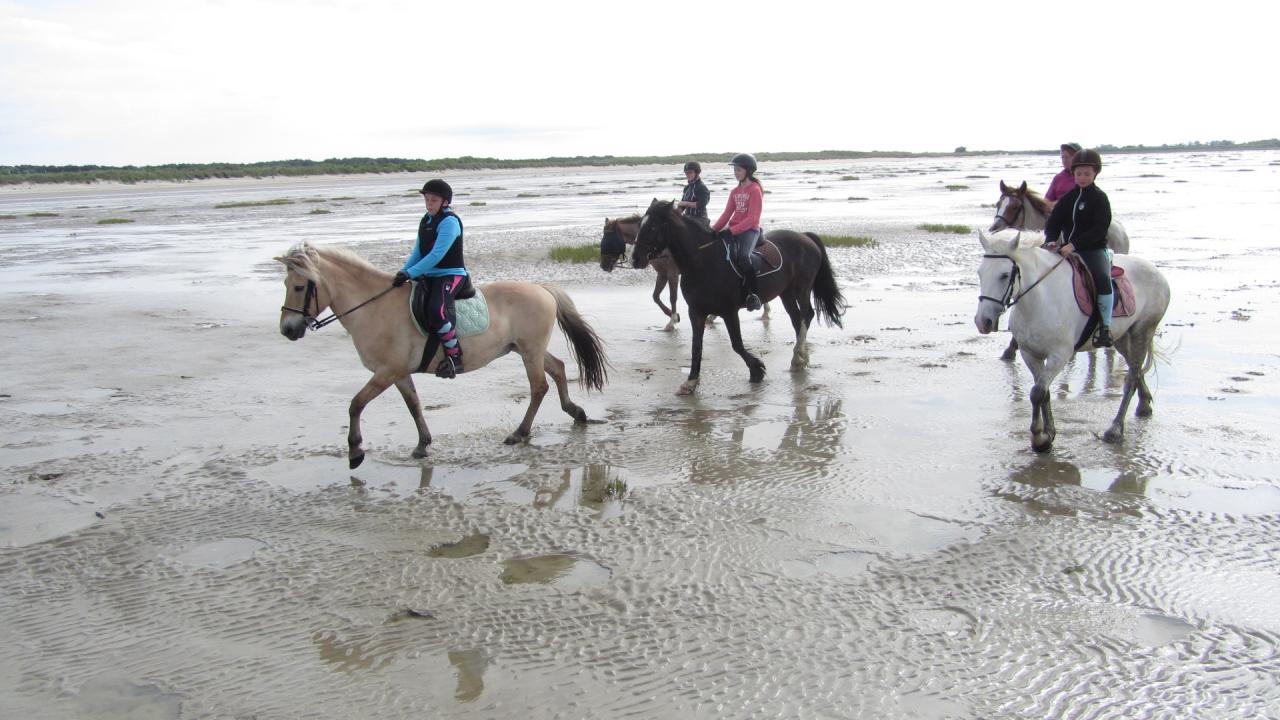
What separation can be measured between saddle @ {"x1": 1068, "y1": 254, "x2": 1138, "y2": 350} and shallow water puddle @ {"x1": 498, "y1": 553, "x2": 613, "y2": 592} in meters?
4.68

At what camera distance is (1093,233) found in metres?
7.20

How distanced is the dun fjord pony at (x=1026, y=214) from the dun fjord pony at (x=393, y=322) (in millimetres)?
5938

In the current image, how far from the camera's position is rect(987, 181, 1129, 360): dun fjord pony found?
1055cm

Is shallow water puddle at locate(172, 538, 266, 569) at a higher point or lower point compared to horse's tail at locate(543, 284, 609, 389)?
lower

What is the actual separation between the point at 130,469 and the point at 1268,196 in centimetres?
4113

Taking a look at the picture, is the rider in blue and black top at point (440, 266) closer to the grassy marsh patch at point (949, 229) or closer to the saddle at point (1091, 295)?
the saddle at point (1091, 295)

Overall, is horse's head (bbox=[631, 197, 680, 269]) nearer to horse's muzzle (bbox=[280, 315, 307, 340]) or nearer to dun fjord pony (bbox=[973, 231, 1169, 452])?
dun fjord pony (bbox=[973, 231, 1169, 452])

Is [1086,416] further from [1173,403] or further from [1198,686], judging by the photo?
[1198,686]

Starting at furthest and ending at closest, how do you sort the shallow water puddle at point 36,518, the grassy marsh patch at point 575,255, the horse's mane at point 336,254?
the grassy marsh patch at point 575,255 < the horse's mane at point 336,254 < the shallow water puddle at point 36,518

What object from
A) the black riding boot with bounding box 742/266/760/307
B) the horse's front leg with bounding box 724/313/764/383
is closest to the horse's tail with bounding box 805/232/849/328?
the black riding boot with bounding box 742/266/760/307

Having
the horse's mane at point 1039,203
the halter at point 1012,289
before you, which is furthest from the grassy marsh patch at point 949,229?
the halter at point 1012,289

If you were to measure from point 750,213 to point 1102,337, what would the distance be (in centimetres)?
377

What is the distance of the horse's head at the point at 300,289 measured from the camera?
6594mm

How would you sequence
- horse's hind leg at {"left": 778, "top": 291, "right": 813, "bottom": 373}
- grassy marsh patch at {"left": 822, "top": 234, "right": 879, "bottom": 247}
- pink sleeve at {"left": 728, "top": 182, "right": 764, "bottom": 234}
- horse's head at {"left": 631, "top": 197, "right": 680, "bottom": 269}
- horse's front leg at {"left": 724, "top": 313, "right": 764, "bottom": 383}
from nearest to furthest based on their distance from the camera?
horse's head at {"left": 631, "top": 197, "right": 680, "bottom": 269} < horse's front leg at {"left": 724, "top": 313, "right": 764, "bottom": 383} < pink sleeve at {"left": 728, "top": 182, "right": 764, "bottom": 234} < horse's hind leg at {"left": 778, "top": 291, "right": 813, "bottom": 373} < grassy marsh patch at {"left": 822, "top": 234, "right": 879, "bottom": 247}
